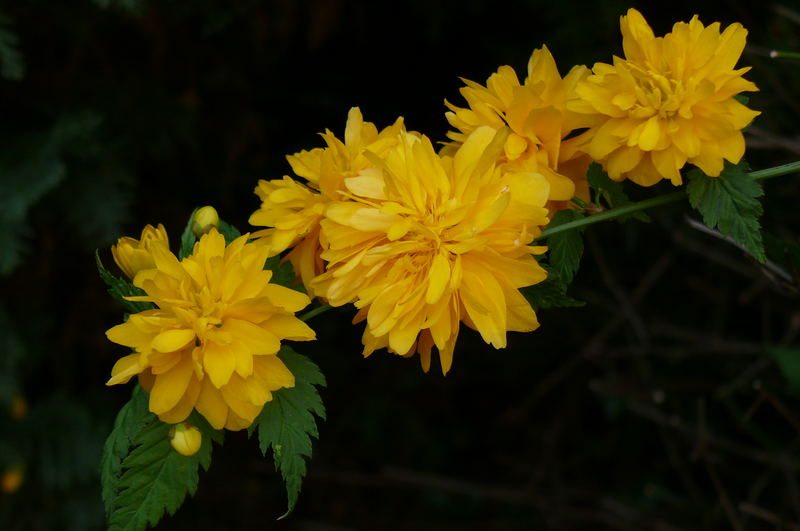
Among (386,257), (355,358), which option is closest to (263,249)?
(386,257)

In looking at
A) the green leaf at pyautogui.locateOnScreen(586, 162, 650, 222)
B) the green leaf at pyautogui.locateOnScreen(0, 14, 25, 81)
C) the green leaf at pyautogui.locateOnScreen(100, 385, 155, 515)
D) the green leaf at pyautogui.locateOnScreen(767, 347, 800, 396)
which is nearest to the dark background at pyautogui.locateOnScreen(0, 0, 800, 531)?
the green leaf at pyautogui.locateOnScreen(0, 14, 25, 81)

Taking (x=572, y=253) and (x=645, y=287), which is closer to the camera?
(x=572, y=253)

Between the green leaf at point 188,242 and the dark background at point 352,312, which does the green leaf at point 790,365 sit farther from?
the green leaf at point 188,242

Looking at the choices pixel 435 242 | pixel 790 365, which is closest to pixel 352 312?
pixel 790 365

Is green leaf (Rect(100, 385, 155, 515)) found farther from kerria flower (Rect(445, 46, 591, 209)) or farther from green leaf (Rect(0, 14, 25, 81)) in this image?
green leaf (Rect(0, 14, 25, 81))

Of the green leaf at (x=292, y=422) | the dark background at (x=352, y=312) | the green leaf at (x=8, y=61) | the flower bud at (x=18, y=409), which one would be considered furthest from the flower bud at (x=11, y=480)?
the green leaf at (x=292, y=422)

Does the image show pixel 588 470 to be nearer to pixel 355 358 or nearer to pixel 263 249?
pixel 355 358
